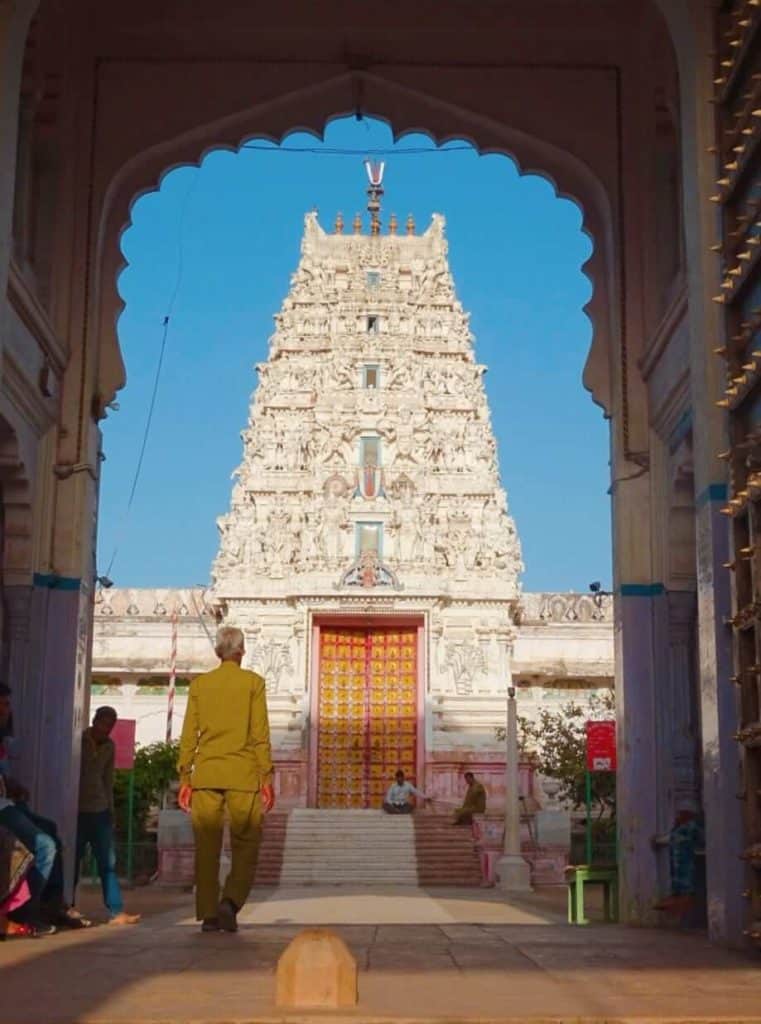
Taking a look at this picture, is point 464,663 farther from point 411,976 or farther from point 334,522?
point 411,976

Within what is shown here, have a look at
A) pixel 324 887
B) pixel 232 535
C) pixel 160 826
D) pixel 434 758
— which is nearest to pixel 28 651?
pixel 324 887

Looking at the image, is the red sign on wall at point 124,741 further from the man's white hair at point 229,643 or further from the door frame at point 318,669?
the man's white hair at point 229,643

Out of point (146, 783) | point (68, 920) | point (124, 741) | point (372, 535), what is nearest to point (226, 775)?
point (68, 920)

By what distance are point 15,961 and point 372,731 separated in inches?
1039

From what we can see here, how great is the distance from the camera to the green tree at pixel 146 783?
2877cm

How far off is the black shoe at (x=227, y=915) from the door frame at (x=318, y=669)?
23672mm

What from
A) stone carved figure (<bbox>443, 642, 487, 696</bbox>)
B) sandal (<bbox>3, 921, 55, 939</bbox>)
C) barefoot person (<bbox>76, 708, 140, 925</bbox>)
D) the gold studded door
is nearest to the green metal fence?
the gold studded door

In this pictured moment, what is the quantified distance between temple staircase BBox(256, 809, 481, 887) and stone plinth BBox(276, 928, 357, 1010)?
775 inches

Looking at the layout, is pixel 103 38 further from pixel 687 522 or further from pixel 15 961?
pixel 15 961

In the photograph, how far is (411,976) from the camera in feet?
17.0

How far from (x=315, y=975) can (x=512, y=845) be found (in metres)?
19.0

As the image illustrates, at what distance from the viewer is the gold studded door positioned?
31.6 metres

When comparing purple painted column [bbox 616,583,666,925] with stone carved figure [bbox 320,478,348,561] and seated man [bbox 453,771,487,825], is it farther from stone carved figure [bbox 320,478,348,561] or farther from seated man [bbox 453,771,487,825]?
stone carved figure [bbox 320,478,348,561]

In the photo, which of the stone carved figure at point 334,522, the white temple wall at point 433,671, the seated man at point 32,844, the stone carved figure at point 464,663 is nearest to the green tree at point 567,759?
the white temple wall at point 433,671
